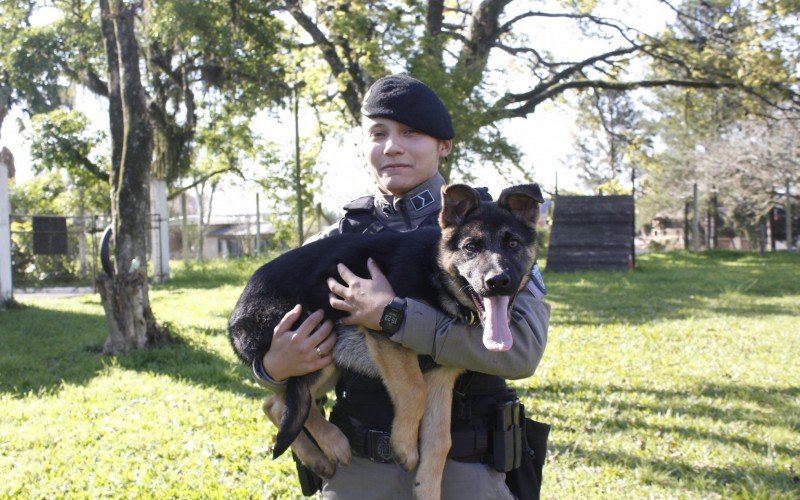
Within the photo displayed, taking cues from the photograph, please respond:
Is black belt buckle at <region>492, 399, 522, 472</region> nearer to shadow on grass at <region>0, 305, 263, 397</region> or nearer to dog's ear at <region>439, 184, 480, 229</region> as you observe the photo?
dog's ear at <region>439, 184, 480, 229</region>

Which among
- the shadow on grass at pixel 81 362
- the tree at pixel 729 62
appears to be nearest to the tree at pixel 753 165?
the tree at pixel 729 62

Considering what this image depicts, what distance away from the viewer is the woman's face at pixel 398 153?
2.87m

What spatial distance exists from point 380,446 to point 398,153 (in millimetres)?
1180

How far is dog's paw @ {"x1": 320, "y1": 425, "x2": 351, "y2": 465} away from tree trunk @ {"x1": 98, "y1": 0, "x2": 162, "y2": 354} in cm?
773

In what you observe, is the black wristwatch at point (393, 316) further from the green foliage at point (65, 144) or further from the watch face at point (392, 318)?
the green foliage at point (65, 144)

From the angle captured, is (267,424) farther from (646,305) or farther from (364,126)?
(646,305)

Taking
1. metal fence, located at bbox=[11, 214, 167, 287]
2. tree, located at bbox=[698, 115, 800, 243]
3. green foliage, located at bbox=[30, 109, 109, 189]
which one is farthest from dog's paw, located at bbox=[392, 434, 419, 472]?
tree, located at bbox=[698, 115, 800, 243]

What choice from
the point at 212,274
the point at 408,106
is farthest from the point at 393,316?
the point at 212,274

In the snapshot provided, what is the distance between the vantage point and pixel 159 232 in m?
21.9

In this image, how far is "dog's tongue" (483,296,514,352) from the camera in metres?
2.31

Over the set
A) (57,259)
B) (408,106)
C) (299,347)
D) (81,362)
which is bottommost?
(81,362)

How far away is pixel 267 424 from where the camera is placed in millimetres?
6871

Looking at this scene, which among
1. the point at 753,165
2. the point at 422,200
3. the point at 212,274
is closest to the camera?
the point at 422,200

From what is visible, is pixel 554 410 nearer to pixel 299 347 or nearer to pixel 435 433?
pixel 435 433
